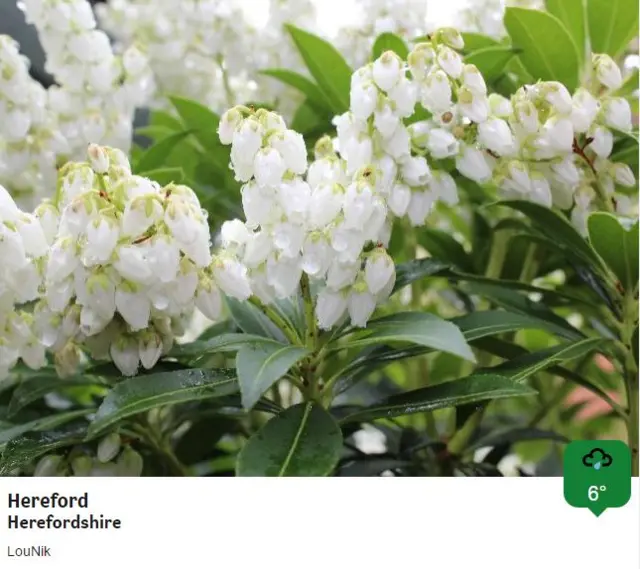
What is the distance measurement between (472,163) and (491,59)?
15 centimetres

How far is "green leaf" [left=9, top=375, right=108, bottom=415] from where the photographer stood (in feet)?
2.54

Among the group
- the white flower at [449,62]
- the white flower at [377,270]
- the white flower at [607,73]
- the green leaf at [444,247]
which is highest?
the white flower at [607,73]

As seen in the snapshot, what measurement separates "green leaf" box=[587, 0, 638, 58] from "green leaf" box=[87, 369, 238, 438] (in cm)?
52

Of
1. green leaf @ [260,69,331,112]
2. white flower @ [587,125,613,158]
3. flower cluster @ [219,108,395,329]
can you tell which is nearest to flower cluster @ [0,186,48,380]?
flower cluster @ [219,108,395,329]

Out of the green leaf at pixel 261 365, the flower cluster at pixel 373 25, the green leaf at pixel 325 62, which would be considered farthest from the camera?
the flower cluster at pixel 373 25

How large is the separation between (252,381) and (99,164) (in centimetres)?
20

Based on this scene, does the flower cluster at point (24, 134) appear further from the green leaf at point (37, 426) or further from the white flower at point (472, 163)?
the white flower at point (472, 163)

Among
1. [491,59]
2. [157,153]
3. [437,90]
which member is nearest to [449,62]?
[437,90]

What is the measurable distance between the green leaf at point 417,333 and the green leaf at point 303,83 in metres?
0.33

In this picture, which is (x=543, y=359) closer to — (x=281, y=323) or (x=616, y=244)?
(x=616, y=244)

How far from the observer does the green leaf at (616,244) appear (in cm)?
72

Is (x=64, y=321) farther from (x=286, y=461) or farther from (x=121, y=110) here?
(x=121, y=110)

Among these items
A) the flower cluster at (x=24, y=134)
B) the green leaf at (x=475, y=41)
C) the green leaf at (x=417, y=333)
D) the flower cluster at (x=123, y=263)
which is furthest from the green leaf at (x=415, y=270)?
the flower cluster at (x=24, y=134)
